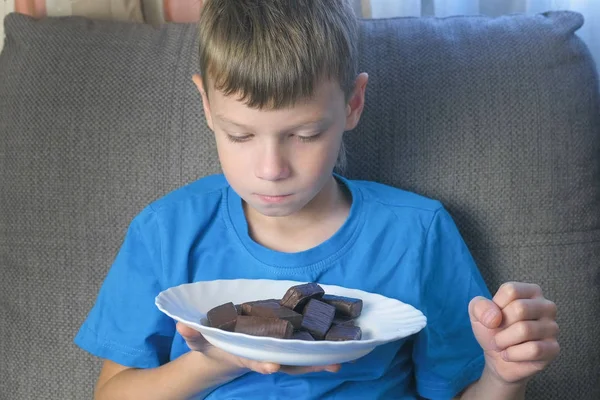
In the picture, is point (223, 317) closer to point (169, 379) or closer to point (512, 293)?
point (169, 379)

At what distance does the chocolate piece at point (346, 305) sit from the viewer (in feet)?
3.71

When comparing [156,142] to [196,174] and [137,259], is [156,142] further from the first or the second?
[137,259]

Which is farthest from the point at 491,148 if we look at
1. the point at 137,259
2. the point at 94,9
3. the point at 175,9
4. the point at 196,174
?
the point at 94,9

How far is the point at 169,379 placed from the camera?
1222mm

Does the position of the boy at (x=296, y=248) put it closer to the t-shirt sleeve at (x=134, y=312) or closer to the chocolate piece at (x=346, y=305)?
the t-shirt sleeve at (x=134, y=312)

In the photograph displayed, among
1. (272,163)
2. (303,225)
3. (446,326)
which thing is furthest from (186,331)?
(446,326)

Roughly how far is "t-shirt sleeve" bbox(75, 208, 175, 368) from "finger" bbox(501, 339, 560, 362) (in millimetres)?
534

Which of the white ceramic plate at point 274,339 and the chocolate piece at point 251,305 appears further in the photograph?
the chocolate piece at point 251,305

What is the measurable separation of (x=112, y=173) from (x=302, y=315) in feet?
1.85

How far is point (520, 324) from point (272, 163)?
0.39m

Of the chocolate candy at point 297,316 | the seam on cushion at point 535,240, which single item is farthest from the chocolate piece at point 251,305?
the seam on cushion at point 535,240

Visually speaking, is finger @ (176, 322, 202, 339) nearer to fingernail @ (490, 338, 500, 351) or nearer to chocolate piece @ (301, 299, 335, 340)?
chocolate piece @ (301, 299, 335, 340)

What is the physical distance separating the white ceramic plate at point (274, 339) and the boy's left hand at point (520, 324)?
88 mm

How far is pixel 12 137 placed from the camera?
4.96 ft
